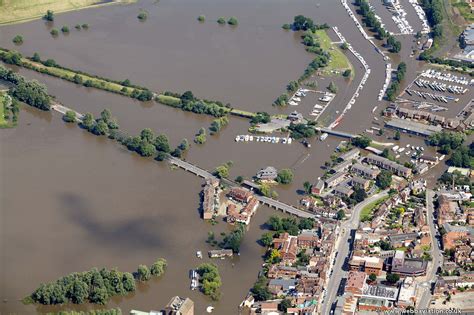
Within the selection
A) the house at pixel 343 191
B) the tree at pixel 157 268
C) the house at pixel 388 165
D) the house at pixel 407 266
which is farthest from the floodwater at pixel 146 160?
the house at pixel 407 266

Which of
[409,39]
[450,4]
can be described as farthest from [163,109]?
[450,4]

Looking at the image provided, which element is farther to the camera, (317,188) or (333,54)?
(333,54)

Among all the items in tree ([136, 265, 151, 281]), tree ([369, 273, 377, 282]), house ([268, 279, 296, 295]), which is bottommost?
tree ([136, 265, 151, 281])

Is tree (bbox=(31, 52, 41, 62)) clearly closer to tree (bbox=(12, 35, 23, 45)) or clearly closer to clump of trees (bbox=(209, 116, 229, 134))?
tree (bbox=(12, 35, 23, 45))

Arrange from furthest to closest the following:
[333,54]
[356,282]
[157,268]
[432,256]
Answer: [333,54]
[432,256]
[157,268]
[356,282]

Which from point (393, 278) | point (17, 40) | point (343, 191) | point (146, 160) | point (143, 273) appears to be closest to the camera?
point (393, 278)

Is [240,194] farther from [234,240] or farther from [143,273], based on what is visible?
[143,273]

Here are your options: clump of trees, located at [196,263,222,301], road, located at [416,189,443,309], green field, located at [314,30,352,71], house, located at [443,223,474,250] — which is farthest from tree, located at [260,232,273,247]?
green field, located at [314,30,352,71]

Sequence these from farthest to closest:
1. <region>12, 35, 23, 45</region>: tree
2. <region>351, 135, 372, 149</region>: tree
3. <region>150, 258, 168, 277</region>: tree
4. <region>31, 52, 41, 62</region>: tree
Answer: <region>12, 35, 23, 45</region>: tree → <region>31, 52, 41, 62</region>: tree → <region>351, 135, 372, 149</region>: tree → <region>150, 258, 168, 277</region>: tree

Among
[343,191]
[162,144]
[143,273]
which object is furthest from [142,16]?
[143,273]
